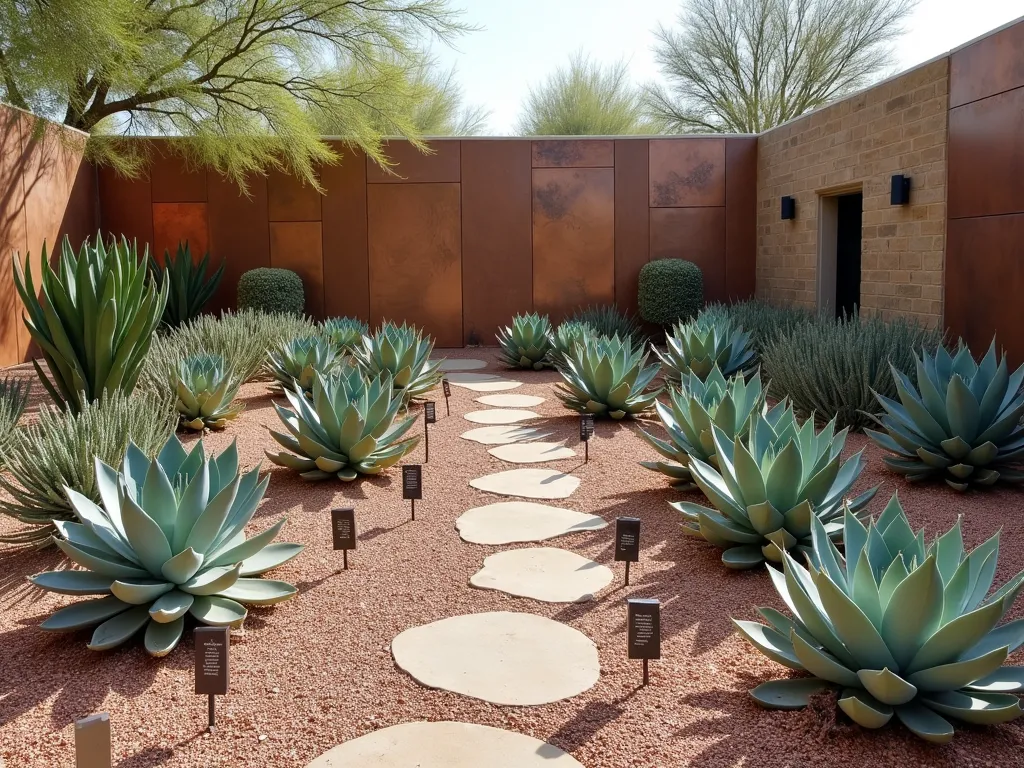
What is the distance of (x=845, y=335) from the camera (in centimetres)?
643

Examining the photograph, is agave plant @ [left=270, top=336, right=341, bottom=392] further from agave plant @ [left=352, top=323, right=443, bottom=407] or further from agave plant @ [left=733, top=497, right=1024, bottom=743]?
agave plant @ [left=733, top=497, right=1024, bottom=743]

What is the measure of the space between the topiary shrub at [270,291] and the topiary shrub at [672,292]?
15.2 ft

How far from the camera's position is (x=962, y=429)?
4.39 metres

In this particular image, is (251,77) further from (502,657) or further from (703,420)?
(502,657)

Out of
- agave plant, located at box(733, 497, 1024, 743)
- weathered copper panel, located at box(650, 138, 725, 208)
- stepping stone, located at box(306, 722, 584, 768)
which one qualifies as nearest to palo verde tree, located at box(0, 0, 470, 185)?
weathered copper panel, located at box(650, 138, 725, 208)

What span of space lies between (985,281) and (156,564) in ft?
21.2

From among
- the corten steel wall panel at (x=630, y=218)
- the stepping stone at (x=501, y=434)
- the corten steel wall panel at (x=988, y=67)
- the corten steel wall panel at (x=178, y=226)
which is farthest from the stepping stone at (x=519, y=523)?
the corten steel wall panel at (x=178, y=226)

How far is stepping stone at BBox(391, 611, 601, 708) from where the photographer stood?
8.39 ft

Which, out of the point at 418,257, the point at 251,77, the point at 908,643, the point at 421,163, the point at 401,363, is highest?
the point at 251,77

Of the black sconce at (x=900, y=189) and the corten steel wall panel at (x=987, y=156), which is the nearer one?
the corten steel wall panel at (x=987, y=156)

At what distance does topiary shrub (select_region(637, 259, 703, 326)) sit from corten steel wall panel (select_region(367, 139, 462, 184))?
121 inches

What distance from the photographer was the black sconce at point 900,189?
7.84 metres

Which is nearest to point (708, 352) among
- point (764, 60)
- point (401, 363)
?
point (401, 363)

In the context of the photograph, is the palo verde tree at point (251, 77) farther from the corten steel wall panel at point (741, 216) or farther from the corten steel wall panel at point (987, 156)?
the corten steel wall panel at point (987, 156)
